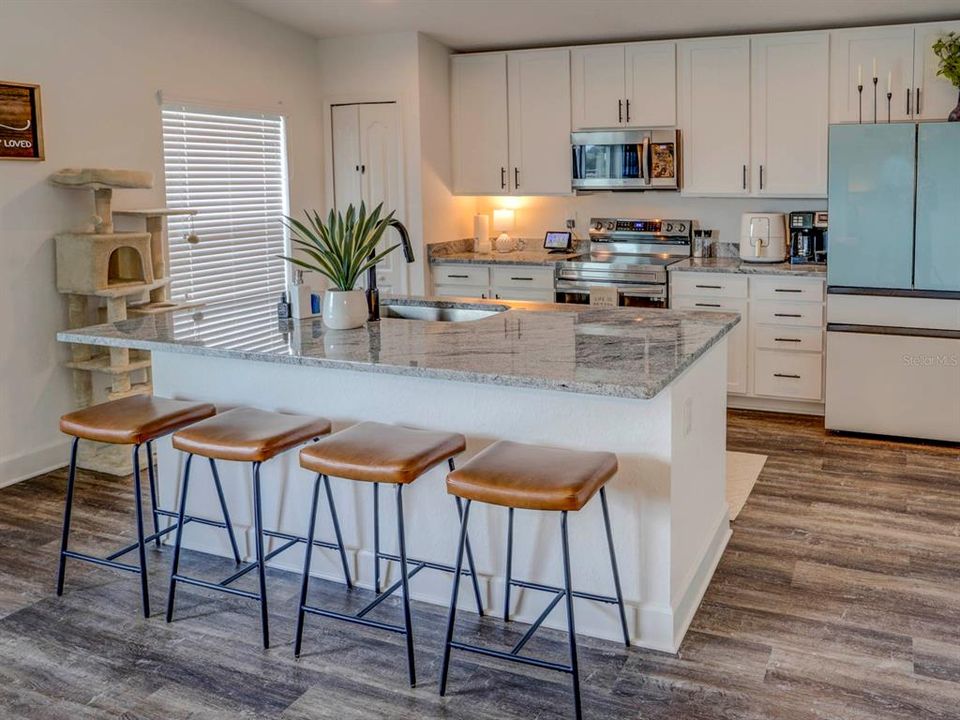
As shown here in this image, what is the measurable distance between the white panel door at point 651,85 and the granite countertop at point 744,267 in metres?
0.92

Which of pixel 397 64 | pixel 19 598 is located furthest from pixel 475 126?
pixel 19 598


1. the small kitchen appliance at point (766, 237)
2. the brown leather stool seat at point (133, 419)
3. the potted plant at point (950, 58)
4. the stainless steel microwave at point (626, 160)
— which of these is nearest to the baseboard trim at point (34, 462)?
the brown leather stool seat at point (133, 419)

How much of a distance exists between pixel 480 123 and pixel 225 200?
1.86 meters

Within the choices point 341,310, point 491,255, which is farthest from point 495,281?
point 341,310

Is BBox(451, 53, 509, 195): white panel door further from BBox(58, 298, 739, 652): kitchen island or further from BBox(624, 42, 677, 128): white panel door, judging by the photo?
BBox(58, 298, 739, 652): kitchen island

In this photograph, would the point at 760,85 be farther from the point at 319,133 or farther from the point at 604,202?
the point at 319,133

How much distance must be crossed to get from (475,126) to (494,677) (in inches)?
183

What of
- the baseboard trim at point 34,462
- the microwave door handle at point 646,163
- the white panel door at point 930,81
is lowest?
the baseboard trim at point 34,462

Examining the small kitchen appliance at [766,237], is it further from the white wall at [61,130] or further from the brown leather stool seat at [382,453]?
the brown leather stool seat at [382,453]

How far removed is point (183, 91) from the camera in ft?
18.0

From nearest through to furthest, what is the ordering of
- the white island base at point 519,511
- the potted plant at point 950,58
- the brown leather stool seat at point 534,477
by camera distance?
1. the brown leather stool seat at point 534,477
2. the white island base at point 519,511
3. the potted plant at point 950,58

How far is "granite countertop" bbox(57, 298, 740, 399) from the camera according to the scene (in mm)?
2797

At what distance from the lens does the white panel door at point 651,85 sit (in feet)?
19.9

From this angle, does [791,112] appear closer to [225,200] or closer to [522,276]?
[522,276]
